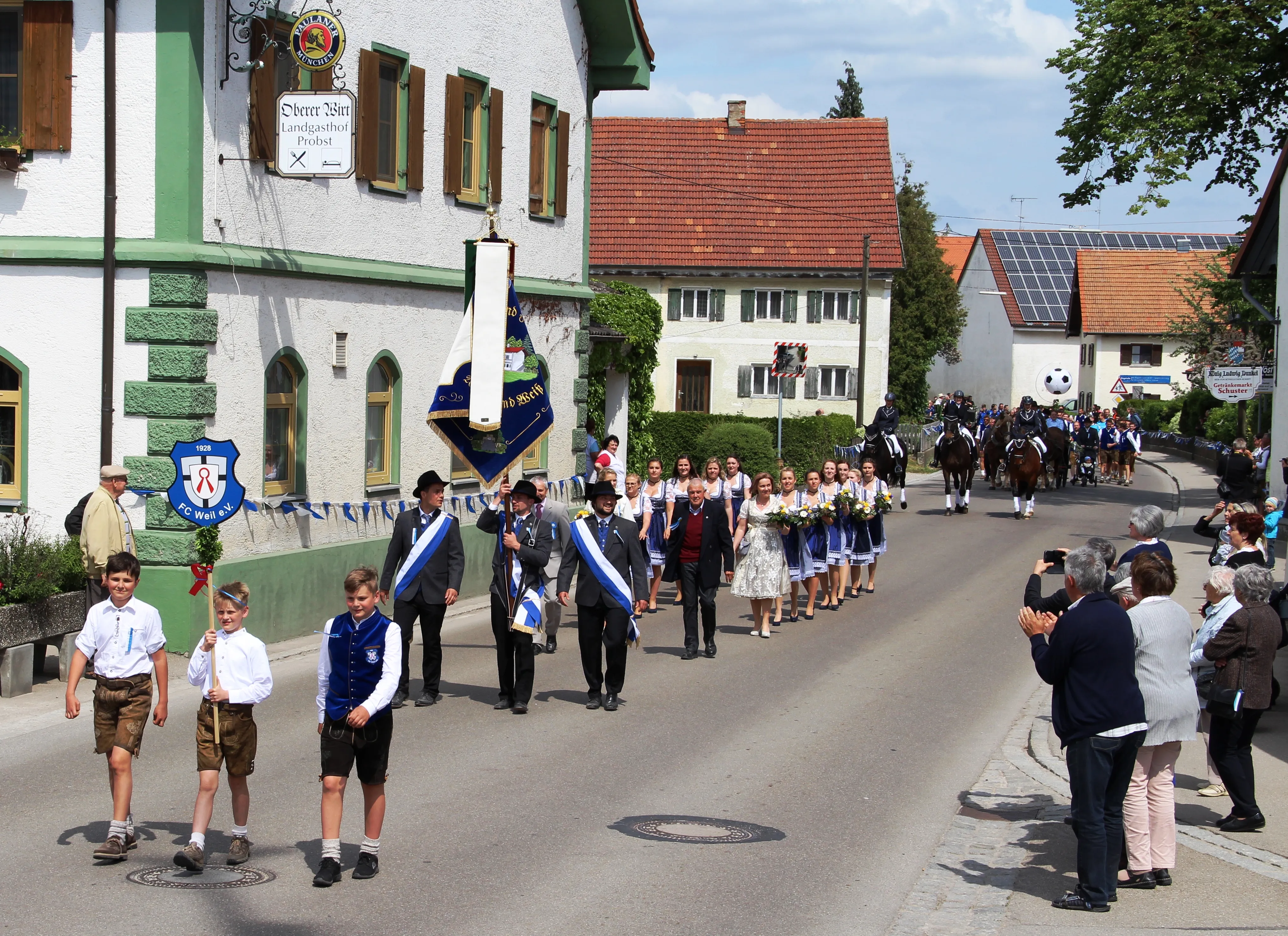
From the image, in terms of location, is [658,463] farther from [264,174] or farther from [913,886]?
[913,886]

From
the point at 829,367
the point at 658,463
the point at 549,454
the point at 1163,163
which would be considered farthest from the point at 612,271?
the point at 658,463

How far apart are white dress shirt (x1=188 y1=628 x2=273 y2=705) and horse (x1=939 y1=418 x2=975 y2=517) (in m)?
23.7

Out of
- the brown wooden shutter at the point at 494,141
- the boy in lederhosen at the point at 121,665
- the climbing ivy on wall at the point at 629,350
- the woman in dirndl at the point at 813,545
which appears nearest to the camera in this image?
the boy in lederhosen at the point at 121,665

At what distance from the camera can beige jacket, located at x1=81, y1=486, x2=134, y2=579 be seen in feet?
43.8

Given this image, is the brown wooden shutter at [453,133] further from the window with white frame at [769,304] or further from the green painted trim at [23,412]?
the window with white frame at [769,304]

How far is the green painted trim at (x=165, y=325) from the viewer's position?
14.6 m

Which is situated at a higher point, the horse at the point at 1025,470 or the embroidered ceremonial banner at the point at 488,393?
the embroidered ceremonial banner at the point at 488,393

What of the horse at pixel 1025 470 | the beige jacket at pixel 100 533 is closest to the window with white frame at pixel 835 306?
the horse at pixel 1025 470

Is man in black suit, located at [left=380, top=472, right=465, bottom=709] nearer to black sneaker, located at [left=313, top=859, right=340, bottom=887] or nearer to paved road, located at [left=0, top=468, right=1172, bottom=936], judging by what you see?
paved road, located at [left=0, top=468, right=1172, bottom=936]

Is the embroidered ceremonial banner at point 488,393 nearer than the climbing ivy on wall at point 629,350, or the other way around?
the embroidered ceremonial banner at point 488,393

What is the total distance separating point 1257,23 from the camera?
1208 inches

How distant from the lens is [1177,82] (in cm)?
3147

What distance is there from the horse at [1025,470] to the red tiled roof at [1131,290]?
39746 mm

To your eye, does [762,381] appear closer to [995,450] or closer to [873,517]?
[995,450]
